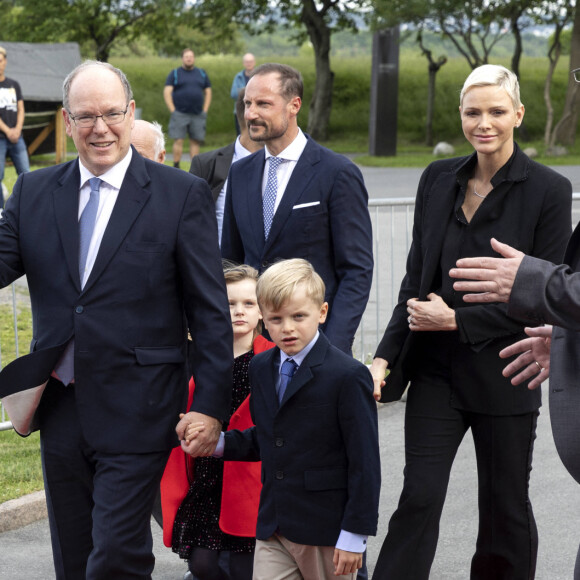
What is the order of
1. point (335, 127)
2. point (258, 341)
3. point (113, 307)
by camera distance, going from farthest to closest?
point (335, 127) < point (258, 341) < point (113, 307)

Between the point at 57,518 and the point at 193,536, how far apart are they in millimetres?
756

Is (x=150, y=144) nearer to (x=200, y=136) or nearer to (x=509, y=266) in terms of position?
(x=509, y=266)

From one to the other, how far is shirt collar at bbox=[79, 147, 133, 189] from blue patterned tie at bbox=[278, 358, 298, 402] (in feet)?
2.72

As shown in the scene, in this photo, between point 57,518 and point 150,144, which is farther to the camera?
point 150,144

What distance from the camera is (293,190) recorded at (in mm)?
4766

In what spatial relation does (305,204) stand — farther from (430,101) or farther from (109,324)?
(430,101)

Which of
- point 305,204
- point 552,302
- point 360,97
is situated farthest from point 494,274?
point 360,97

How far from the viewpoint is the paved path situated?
4996 mm

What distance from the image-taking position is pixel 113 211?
351 centimetres

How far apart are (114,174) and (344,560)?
1.48 metres

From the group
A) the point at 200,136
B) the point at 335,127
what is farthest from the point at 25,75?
the point at 335,127

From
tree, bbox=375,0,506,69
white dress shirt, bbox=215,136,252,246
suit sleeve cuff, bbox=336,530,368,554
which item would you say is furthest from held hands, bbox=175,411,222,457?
tree, bbox=375,0,506,69

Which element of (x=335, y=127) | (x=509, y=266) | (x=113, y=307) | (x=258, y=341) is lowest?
(x=335, y=127)

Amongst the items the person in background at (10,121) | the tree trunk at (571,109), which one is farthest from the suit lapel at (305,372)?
the tree trunk at (571,109)
